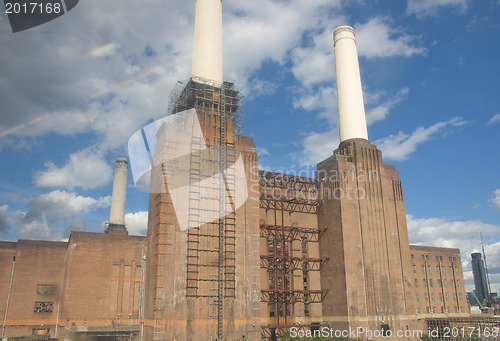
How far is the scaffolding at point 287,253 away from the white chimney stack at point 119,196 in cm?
3203

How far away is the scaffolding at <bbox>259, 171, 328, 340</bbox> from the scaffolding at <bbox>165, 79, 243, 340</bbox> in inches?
301

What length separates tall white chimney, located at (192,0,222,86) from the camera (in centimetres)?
4844

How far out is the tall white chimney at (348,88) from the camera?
56344 mm

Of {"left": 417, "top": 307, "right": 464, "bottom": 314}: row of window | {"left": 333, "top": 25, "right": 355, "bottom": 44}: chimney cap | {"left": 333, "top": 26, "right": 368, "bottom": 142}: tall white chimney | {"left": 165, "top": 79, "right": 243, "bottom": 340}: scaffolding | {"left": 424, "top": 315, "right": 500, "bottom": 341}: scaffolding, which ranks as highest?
{"left": 333, "top": 25, "right": 355, "bottom": 44}: chimney cap

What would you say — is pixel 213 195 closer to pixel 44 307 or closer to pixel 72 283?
pixel 72 283

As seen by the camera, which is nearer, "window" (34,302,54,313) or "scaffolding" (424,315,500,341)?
"window" (34,302,54,313)

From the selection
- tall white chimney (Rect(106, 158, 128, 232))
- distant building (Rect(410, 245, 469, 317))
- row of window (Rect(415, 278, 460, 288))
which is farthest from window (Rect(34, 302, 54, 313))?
row of window (Rect(415, 278, 460, 288))

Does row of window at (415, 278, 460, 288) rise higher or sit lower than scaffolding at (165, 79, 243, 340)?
lower

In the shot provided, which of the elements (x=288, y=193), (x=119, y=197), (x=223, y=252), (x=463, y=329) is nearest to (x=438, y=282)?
(x=463, y=329)

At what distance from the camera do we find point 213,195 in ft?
136

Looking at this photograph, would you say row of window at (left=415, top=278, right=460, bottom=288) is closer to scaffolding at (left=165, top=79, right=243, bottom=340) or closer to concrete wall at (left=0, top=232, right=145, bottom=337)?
scaffolding at (left=165, top=79, right=243, bottom=340)

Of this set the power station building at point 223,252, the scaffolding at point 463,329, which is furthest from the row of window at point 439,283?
the power station building at point 223,252

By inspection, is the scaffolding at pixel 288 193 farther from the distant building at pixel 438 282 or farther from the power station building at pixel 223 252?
the distant building at pixel 438 282

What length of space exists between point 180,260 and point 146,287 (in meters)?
7.07
